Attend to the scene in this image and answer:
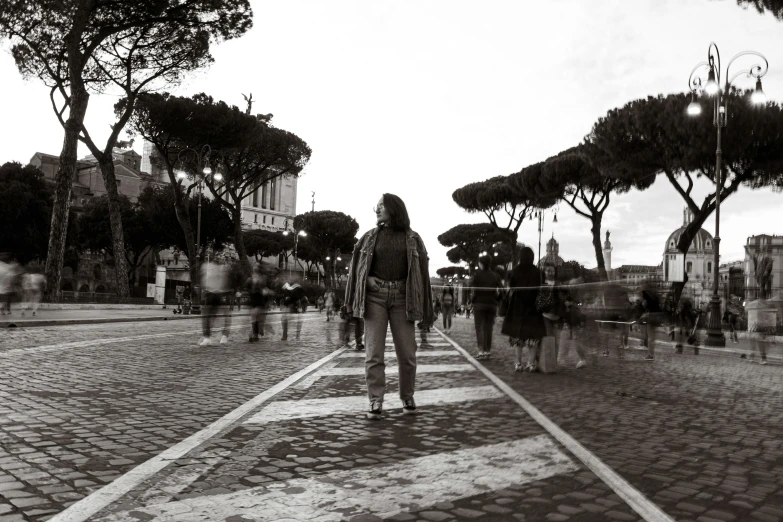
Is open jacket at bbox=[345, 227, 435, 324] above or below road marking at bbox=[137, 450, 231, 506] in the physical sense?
above

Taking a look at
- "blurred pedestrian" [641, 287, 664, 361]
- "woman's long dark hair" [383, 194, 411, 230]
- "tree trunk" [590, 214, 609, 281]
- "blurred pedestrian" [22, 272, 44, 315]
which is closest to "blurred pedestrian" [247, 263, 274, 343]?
"blurred pedestrian" [641, 287, 664, 361]

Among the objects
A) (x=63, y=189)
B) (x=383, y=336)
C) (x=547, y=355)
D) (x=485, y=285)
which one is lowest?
(x=547, y=355)

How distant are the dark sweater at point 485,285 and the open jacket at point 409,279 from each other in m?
5.24

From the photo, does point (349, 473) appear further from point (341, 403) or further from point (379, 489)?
point (341, 403)

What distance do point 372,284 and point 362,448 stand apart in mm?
1500

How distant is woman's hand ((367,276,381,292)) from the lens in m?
5.25

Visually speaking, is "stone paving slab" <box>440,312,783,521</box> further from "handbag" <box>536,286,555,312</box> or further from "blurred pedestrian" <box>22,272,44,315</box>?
"blurred pedestrian" <box>22,272,44,315</box>

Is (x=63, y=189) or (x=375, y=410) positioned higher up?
(x=63, y=189)

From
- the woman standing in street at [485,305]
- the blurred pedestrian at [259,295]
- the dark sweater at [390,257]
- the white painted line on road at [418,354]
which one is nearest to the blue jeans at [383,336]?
the dark sweater at [390,257]

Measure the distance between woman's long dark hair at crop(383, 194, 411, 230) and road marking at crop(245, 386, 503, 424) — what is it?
143 cm

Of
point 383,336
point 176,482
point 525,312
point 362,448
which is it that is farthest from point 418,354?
point 176,482

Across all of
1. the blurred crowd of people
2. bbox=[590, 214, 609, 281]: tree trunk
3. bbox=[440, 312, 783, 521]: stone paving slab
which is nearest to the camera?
bbox=[440, 312, 783, 521]: stone paving slab

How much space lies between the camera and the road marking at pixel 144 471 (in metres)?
2.78

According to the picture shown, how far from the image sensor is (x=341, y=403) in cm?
574
